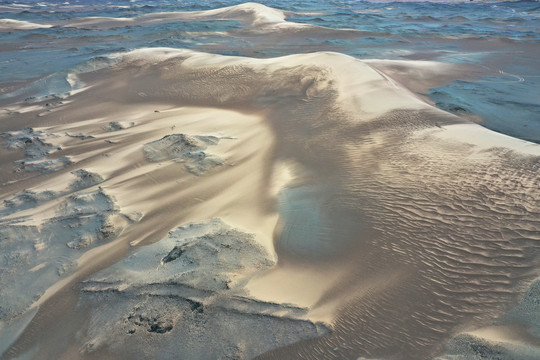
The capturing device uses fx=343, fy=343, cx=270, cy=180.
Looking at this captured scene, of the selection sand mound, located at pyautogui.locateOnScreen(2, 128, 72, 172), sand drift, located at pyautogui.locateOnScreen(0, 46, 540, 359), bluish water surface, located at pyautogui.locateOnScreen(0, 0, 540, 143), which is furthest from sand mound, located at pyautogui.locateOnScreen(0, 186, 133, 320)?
bluish water surface, located at pyautogui.locateOnScreen(0, 0, 540, 143)

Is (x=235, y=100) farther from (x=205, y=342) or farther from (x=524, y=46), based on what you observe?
(x=524, y=46)

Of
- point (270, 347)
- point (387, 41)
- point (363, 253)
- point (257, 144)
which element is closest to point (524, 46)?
point (387, 41)

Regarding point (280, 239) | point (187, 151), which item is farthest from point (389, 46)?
point (280, 239)

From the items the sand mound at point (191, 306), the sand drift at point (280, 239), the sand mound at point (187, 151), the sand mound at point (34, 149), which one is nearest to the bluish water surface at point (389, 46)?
the sand mound at point (34, 149)

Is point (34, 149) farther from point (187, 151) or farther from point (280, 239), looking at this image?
point (280, 239)

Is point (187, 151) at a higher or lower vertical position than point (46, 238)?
higher

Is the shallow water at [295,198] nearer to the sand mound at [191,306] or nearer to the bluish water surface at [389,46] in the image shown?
the sand mound at [191,306]
